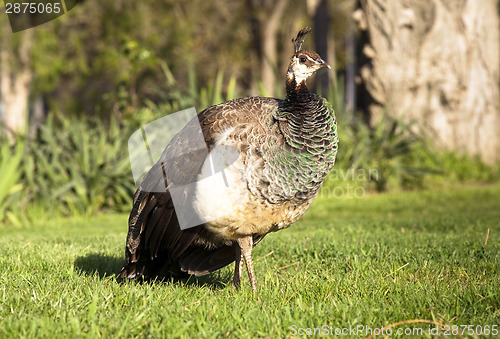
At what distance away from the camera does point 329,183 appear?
9430 mm

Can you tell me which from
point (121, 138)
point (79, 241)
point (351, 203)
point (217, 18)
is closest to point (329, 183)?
point (351, 203)

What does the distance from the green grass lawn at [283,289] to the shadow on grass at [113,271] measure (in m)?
0.02

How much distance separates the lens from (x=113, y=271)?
15.6 ft

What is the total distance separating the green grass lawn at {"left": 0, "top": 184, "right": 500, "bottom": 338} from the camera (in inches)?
126

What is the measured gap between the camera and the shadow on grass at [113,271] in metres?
4.43

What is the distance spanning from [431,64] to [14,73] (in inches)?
586

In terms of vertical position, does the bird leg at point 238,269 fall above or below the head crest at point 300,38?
below

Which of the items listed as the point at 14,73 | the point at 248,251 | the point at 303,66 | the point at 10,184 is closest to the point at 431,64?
the point at 10,184

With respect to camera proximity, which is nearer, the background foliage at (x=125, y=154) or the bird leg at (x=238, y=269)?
the bird leg at (x=238, y=269)

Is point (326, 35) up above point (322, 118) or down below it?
above

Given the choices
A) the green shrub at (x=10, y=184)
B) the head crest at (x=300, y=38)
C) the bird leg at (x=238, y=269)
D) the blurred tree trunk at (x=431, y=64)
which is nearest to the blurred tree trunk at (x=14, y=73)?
the green shrub at (x=10, y=184)

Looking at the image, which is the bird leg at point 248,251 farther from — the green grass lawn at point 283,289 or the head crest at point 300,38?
the head crest at point 300,38

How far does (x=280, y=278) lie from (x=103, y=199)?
15.8 ft

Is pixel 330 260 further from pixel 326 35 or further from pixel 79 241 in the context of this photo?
pixel 326 35
